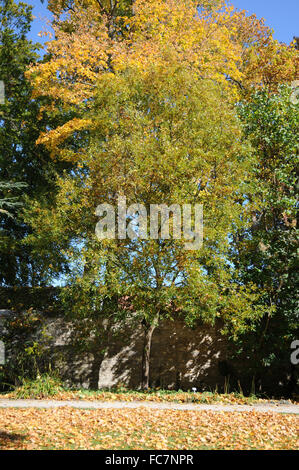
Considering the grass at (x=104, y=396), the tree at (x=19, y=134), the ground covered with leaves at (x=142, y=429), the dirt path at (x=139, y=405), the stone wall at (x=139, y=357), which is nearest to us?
the ground covered with leaves at (x=142, y=429)

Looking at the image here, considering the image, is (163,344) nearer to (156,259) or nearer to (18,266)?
(156,259)

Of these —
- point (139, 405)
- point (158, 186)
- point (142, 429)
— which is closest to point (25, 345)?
point (139, 405)

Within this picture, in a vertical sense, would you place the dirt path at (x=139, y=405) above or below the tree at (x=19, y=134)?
below

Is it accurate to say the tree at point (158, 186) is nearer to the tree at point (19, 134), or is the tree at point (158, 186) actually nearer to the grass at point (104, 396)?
the grass at point (104, 396)

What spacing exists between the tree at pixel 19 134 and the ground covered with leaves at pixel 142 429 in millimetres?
9358

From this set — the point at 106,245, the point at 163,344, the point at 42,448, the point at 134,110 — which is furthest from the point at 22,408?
the point at 134,110

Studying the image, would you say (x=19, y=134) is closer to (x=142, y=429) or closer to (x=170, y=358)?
(x=170, y=358)

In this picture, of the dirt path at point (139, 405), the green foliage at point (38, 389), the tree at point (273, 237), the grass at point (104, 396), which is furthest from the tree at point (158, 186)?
the green foliage at point (38, 389)

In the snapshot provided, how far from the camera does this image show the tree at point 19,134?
1744cm

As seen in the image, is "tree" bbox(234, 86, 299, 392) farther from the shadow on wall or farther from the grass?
the grass

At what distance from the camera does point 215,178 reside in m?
12.0

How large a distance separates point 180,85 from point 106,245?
5.14m

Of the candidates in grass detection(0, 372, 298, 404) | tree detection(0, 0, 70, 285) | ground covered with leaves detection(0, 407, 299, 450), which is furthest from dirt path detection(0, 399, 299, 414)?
tree detection(0, 0, 70, 285)

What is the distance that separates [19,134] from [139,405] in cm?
1288
